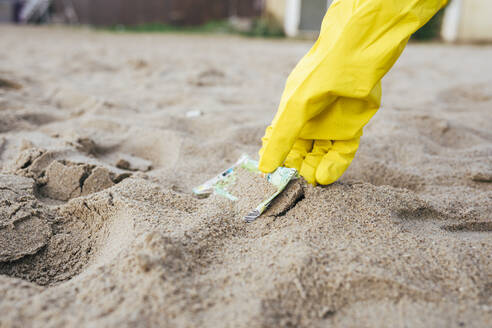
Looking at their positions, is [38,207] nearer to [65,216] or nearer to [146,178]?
[65,216]

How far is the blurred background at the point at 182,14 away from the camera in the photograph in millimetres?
8195

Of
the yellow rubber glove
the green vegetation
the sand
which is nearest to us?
the sand

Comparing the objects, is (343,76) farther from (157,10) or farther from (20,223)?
(157,10)

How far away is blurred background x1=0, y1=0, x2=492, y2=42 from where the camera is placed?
26.9 ft

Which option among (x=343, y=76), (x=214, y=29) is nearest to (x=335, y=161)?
(x=343, y=76)

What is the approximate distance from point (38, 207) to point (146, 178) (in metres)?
0.37

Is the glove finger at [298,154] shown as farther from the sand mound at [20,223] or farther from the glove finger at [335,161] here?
the sand mound at [20,223]

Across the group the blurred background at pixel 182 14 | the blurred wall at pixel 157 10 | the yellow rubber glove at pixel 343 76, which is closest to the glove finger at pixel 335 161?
the yellow rubber glove at pixel 343 76

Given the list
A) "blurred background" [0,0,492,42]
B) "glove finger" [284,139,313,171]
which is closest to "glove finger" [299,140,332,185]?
"glove finger" [284,139,313,171]

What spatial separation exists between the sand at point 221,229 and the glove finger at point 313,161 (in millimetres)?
32

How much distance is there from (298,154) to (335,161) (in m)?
0.14

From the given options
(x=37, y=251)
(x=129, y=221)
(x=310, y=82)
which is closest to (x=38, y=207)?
(x=37, y=251)

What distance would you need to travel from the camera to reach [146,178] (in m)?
1.40

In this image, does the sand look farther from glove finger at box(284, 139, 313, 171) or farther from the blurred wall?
the blurred wall
